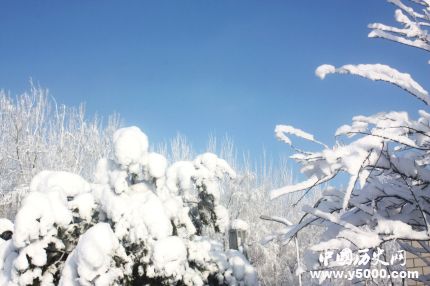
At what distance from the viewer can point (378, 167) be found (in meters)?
1.89

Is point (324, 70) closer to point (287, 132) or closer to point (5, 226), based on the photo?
point (287, 132)

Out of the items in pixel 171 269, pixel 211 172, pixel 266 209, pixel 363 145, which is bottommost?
pixel 171 269

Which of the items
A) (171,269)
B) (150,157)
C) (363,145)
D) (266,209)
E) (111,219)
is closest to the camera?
(363,145)

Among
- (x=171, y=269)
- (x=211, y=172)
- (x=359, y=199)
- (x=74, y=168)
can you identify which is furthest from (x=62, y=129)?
(x=359, y=199)

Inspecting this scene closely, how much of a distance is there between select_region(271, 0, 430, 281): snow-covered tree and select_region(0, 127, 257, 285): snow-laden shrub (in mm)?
2337

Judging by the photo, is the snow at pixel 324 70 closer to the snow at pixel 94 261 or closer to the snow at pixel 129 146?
the snow at pixel 94 261

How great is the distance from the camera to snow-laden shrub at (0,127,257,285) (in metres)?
4.09

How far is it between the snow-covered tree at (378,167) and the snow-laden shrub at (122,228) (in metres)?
2.34

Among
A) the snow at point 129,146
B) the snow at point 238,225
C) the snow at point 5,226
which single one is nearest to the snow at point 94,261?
the snow at point 129,146

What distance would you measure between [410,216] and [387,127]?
2.15 ft

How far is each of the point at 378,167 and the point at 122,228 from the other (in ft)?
10.3

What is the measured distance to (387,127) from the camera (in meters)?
1.75

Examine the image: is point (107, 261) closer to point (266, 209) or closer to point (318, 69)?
point (318, 69)

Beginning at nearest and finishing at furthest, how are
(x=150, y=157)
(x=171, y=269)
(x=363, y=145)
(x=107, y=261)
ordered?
(x=363, y=145), (x=107, y=261), (x=171, y=269), (x=150, y=157)
